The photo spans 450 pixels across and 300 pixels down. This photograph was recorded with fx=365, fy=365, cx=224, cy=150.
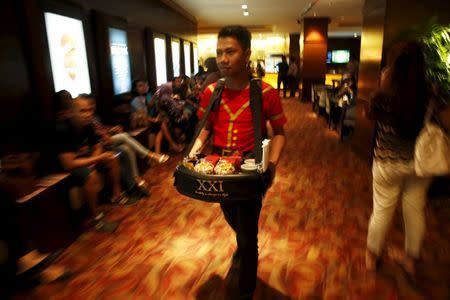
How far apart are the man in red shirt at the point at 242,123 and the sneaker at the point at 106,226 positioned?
169 centimetres

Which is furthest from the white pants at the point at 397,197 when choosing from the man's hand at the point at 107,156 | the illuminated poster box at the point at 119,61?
the illuminated poster box at the point at 119,61

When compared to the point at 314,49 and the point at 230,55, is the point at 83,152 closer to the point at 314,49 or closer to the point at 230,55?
the point at 230,55

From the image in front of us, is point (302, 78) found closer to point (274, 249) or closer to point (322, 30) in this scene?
point (322, 30)

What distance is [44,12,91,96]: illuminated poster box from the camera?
3.63m

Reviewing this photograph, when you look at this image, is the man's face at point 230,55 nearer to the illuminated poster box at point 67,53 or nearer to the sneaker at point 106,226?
the sneaker at point 106,226

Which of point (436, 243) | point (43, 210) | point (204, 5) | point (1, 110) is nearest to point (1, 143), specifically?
point (1, 110)

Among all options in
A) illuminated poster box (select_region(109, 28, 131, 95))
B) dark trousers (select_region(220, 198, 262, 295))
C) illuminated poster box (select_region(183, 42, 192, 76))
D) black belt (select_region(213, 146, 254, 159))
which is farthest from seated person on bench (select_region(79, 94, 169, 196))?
illuminated poster box (select_region(183, 42, 192, 76))

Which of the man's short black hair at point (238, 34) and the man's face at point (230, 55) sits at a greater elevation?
the man's short black hair at point (238, 34)

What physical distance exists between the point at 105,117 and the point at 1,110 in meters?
2.11

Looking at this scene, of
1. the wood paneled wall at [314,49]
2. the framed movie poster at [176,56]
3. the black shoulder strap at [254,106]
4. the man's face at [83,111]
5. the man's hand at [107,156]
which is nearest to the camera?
the black shoulder strap at [254,106]

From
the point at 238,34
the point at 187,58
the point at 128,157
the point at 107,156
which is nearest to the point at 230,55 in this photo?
the point at 238,34

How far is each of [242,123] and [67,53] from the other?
279 cm

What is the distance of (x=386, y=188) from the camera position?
2357 mm

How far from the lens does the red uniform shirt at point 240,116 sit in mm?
1972
